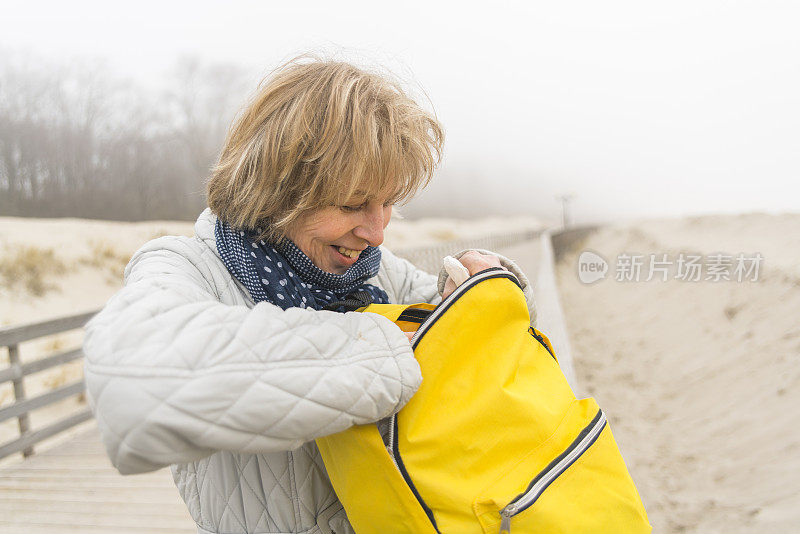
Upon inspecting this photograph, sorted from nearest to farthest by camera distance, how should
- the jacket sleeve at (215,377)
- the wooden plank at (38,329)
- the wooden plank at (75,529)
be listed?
the jacket sleeve at (215,377), the wooden plank at (75,529), the wooden plank at (38,329)

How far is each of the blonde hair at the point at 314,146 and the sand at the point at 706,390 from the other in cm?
349

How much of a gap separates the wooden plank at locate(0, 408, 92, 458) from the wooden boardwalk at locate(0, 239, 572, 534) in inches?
4.8

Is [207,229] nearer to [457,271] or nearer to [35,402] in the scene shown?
[457,271]

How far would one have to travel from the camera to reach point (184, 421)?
28.9 inches

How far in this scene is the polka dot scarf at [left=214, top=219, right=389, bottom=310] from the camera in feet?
3.84

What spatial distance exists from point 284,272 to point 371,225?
23 cm

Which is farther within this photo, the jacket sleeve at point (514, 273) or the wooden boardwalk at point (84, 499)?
the wooden boardwalk at point (84, 499)

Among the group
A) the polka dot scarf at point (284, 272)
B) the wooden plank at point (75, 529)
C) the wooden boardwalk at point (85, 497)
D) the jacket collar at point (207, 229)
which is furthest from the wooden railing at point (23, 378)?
the polka dot scarf at point (284, 272)

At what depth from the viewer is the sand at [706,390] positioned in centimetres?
371

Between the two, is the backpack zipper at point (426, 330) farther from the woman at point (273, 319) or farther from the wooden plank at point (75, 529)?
the wooden plank at point (75, 529)

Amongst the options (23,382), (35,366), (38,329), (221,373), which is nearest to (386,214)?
(221,373)

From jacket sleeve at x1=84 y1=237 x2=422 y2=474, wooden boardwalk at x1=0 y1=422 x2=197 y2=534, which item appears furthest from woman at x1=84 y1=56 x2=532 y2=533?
wooden boardwalk at x1=0 y1=422 x2=197 y2=534

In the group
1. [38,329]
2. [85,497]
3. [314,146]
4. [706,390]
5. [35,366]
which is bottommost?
[706,390]

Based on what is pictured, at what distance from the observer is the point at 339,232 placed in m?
1.21
